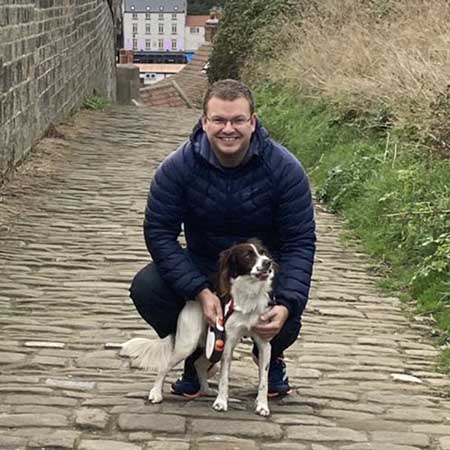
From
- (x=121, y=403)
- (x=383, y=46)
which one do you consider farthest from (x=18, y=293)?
(x=383, y=46)

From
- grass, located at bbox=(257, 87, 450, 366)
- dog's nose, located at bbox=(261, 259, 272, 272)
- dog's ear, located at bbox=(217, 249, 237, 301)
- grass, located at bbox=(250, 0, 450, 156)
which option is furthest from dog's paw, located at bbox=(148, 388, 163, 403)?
grass, located at bbox=(250, 0, 450, 156)

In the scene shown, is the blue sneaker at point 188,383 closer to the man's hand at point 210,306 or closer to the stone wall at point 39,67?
the man's hand at point 210,306

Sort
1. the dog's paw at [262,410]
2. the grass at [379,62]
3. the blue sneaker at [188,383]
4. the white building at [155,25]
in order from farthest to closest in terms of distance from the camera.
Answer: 1. the white building at [155,25]
2. the grass at [379,62]
3. the blue sneaker at [188,383]
4. the dog's paw at [262,410]

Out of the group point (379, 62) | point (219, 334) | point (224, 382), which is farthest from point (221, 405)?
point (379, 62)

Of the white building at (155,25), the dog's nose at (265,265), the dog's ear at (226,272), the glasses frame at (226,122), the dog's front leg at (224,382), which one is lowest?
the white building at (155,25)

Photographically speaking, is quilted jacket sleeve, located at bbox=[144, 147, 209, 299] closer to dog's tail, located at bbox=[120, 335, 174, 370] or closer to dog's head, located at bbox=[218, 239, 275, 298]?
dog's head, located at bbox=[218, 239, 275, 298]

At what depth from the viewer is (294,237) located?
4.83 meters

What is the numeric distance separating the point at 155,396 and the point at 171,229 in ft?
2.53

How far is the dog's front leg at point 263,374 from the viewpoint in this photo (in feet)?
15.8

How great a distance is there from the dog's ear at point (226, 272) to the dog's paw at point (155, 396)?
1.87 feet

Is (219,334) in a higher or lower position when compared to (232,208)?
lower

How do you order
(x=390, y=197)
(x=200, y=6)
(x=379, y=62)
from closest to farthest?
(x=390, y=197) → (x=379, y=62) → (x=200, y=6)

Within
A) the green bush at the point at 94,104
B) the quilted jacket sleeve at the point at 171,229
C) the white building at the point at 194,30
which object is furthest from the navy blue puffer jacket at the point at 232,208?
the white building at the point at 194,30

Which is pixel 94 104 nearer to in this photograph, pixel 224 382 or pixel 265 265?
Answer: pixel 224 382
